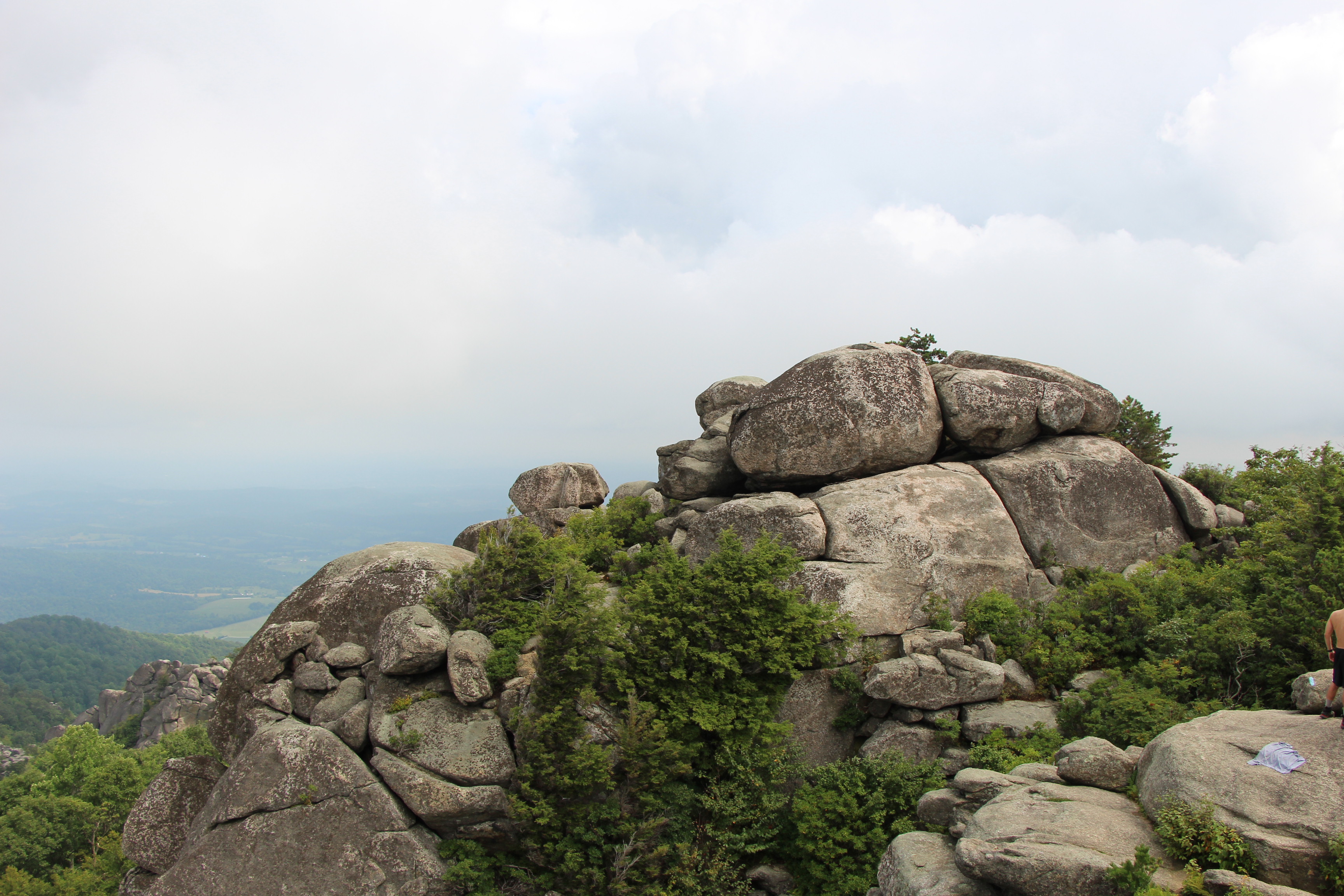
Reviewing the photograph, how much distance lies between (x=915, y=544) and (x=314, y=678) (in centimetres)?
1658

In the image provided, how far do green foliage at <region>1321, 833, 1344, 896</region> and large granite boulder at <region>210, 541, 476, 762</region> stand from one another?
18.0 meters

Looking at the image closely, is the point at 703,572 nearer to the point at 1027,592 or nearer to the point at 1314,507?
the point at 1027,592

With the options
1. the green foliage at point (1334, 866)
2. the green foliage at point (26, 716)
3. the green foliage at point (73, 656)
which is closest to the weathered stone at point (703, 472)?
the green foliage at point (1334, 866)

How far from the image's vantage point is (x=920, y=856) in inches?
448

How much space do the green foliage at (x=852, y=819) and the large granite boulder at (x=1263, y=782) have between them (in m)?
4.57

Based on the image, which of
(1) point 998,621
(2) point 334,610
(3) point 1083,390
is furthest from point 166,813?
(3) point 1083,390

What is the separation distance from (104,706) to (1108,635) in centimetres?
11281

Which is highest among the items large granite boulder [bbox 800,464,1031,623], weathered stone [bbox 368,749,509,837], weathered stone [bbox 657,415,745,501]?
weathered stone [bbox 657,415,745,501]

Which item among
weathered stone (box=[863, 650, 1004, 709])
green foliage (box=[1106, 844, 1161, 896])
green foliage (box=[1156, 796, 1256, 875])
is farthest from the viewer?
weathered stone (box=[863, 650, 1004, 709])

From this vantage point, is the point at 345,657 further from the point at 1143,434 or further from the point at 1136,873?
the point at 1143,434

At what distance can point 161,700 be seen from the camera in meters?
76.6

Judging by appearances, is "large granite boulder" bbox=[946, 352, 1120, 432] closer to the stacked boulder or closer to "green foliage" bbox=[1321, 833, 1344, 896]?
"green foliage" bbox=[1321, 833, 1344, 896]

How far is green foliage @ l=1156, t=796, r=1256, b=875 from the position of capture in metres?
8.92

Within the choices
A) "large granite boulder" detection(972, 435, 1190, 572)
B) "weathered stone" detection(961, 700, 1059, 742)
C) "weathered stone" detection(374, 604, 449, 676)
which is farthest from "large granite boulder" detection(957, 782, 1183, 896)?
"weathered stone" detection(374, 604, 449, 676)
